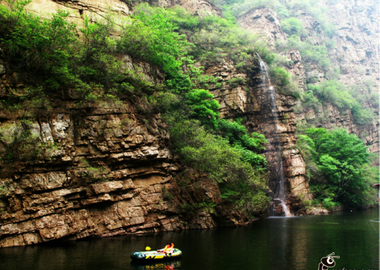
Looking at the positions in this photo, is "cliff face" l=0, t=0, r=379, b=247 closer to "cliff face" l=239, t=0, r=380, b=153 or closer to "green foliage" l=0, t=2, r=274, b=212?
"green foliage" l=0, t=2, r=274, b=212

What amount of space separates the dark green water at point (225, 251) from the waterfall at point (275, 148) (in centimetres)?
1490

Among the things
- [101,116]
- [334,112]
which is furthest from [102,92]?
[334,112]

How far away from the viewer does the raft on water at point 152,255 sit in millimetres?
15258

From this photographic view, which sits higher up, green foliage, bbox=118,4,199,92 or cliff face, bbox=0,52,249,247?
green foliage, bbox=118,4,199,92

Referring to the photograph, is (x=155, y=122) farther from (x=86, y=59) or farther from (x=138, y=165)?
(x=86, y=59)

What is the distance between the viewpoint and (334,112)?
205 ft

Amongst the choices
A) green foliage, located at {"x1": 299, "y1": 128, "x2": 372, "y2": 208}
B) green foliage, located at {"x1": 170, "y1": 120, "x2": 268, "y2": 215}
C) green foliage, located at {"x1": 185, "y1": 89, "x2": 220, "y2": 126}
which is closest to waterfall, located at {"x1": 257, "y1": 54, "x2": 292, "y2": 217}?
green foliage, located at {"x1": 299, "y1": 128, "x2": 372, "y2": 208}

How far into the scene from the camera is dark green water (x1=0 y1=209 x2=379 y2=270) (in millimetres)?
14500

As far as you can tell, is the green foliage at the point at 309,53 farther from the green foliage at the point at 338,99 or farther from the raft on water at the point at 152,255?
the raft on water at the point at 152,255

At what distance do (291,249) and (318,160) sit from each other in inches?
1239

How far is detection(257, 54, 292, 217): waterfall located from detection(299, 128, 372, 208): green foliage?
169 inches

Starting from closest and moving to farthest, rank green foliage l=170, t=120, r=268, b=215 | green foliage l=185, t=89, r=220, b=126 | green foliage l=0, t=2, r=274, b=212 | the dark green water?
1. the dark green water
2. green foliage l=0, t=2, r=274, b=212
3. green foliage l=170, t=120, r=268, b=215
4. green foliage l=185, t=89, r=220, b=126

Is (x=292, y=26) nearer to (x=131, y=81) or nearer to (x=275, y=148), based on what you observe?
(x=275, y=148)

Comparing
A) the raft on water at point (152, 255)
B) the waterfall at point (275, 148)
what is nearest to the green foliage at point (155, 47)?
the waterfall at point (275, 148)
